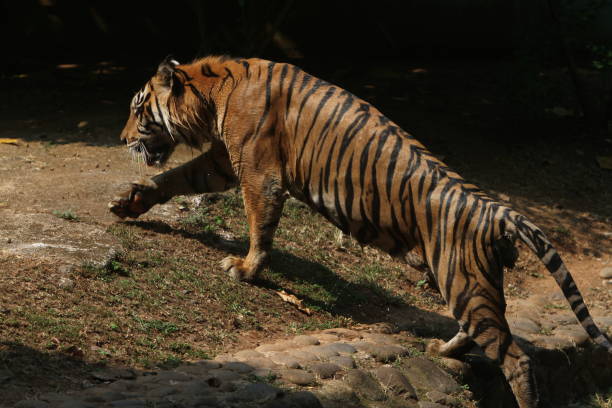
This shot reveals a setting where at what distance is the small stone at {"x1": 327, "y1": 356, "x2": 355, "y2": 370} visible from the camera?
4761 mm

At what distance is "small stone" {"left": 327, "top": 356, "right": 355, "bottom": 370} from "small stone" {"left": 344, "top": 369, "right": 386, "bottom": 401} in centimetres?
7

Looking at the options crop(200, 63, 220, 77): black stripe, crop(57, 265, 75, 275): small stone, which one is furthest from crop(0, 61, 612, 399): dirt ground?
crop(200, 63, 220, 77): black stripe

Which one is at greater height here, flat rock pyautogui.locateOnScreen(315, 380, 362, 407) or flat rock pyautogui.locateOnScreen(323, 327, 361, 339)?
flat rock pyautogui.locateOnScreen(315, 380, 362, 407)

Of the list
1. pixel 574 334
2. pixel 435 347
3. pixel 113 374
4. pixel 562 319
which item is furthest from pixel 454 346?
pixel 113 374

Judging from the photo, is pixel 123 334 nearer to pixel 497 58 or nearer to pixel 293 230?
pixel 293 230

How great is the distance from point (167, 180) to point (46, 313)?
1849mm

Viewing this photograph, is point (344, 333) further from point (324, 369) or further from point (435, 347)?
point (324, 369)

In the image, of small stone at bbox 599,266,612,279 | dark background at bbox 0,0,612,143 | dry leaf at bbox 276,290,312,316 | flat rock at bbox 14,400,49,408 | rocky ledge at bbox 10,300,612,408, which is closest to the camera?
flat rock at bbox 14,400,49,408

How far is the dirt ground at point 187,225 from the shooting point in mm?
4695

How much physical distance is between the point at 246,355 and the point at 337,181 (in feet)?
4.48

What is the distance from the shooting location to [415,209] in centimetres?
491

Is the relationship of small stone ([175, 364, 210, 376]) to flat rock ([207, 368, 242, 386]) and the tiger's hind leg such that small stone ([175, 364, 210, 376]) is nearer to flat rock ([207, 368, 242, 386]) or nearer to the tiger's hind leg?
flat rock ([207, 368, 242, 386])

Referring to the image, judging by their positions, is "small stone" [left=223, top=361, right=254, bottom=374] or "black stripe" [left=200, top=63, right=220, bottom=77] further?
"black stripe" [left=200, top=63, right=220, bottom=77]

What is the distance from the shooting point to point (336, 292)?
20.3 feet
